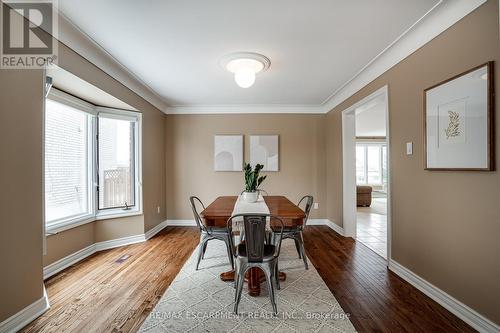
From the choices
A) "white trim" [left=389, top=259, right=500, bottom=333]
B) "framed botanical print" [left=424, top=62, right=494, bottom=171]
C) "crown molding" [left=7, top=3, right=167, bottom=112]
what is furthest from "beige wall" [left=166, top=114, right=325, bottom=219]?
"framed botanical print" [left=424, top=62, right=494, bottom=171]

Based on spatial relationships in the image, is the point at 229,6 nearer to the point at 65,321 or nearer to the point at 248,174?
the point at 248,174

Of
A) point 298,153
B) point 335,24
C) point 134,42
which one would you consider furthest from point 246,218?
point 298,153

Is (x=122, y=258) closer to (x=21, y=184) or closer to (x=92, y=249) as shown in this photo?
(x=92, y=249)

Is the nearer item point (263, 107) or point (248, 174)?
point (248, 174)

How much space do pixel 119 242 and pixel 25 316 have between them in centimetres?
190

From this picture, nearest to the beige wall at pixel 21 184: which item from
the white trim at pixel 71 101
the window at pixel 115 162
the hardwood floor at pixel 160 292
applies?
the hardwood floor at pixel 160 292

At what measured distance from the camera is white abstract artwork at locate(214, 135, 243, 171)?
4.94 m

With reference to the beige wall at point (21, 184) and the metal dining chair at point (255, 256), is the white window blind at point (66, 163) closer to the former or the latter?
the beige wall at point (21, 184)

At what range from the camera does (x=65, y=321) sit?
1.89 metres

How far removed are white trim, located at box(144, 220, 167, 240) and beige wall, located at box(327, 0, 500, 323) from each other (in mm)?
3639

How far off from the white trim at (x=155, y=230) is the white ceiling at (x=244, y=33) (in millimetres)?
2479

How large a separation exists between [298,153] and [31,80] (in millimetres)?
4156

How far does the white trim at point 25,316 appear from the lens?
5.54 feet

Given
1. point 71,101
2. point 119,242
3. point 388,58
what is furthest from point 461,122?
point 119,242
